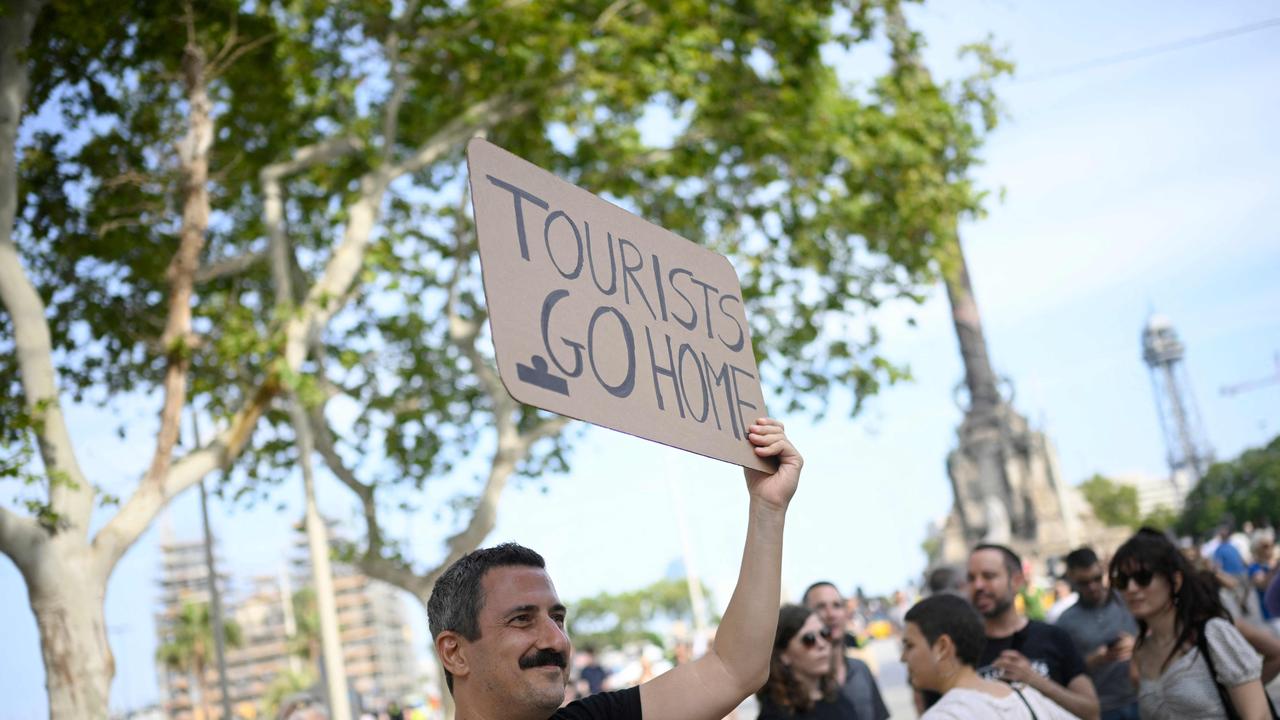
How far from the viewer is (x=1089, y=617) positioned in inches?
268

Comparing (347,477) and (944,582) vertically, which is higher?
(347,477)

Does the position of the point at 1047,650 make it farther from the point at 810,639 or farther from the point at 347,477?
the point at 347,477

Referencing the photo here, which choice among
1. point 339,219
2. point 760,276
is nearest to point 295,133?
point 339,219

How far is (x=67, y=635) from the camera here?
9688 mm

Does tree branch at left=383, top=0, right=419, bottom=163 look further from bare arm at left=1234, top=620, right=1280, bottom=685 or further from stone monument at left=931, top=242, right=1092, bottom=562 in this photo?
stone monument at left=931, top=242, right=1092, bottom=562

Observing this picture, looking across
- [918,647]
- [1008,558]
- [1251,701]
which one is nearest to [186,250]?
[1008,558]

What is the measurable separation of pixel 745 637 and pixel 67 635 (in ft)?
26.4

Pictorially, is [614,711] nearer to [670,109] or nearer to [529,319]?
[529,319]

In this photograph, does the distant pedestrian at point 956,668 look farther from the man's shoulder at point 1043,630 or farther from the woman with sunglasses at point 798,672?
the man's shoulder at point 1043,630

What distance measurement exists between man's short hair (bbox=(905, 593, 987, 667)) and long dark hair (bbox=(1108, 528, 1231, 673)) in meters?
0.73

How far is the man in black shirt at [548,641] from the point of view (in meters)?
2.85

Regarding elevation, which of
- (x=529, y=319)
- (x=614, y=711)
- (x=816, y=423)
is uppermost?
(x=816, y=423)

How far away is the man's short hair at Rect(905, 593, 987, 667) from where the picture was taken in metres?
4.57

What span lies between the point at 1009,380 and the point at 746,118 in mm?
20867
